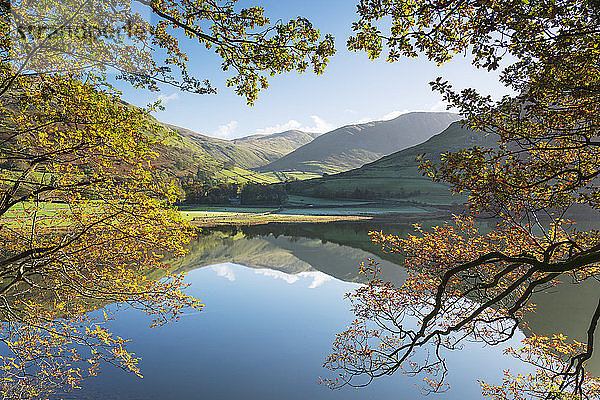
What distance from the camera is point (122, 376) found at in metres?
13.8

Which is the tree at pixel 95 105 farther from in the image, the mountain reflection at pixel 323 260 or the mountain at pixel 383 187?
the mountain at pixel 383 187

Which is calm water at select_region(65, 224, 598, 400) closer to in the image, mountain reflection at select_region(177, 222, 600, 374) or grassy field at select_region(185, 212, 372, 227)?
mountain reflection at select_region(177, 222, 600, 374)

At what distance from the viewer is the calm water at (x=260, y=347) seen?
513 inches

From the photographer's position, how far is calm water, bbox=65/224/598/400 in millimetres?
13031

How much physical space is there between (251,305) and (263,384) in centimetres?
1149

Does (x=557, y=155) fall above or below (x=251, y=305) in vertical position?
above

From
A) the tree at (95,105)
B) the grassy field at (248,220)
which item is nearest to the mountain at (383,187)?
the grassy field at (248,220)

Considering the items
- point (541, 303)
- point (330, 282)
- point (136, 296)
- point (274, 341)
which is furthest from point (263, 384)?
point (541, 303)

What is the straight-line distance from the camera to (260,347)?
16984mm

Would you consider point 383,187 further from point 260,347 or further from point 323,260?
point 260,347

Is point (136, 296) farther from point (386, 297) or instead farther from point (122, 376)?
point (386, 297)

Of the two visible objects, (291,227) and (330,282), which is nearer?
(330,282)

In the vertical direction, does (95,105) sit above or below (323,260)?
above

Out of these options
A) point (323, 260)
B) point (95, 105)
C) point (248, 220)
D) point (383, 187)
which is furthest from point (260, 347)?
point (383, 187)
